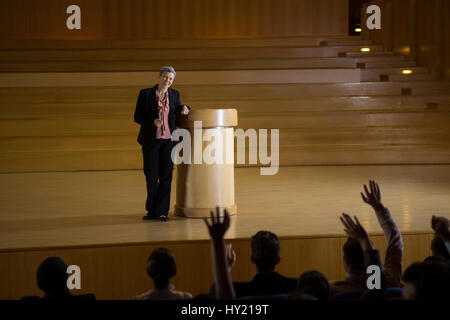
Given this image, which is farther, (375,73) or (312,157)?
(375,73)

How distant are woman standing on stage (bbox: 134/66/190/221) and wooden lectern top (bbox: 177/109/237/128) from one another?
0.12 ft

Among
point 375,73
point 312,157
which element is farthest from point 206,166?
point 375,73

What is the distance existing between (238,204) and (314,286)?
193 cm

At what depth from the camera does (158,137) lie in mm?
2945

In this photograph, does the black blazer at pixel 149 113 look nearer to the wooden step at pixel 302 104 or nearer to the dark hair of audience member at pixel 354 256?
the dark hair of audience member at pixel 354 256

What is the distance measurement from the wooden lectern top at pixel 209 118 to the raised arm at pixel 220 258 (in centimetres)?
153

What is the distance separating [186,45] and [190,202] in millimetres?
4242

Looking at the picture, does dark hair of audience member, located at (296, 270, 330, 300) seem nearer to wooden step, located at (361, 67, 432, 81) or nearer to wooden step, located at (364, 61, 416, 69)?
wooden step, located at (361, 67, 432, 81)

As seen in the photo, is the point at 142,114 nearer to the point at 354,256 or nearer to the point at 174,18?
the point at 354,256

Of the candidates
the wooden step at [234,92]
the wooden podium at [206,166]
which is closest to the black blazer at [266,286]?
the wooden podium at [206,166]

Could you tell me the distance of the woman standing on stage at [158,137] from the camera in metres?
2.95

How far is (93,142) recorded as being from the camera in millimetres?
5133

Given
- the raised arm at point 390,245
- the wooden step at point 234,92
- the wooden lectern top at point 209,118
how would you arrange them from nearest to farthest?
the raised arm at point 390,245
the wooden lectern top at point 209,118
the wooden step at point 234,92
